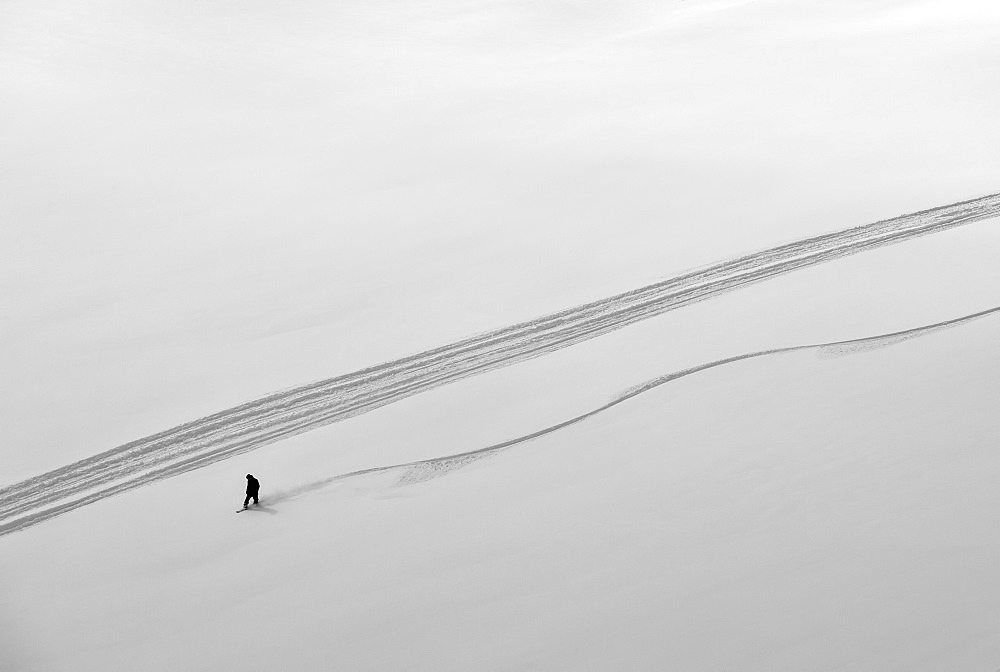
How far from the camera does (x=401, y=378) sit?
10.7 m

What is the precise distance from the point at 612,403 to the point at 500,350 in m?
1.79

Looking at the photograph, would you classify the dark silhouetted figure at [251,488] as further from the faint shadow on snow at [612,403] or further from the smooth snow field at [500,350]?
the faint shadow on snow at [612,403]

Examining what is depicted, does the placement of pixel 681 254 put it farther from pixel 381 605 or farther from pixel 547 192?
pixel 381 605

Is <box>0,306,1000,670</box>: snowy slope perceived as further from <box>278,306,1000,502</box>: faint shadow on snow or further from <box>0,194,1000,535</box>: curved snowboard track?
<box>0,194,1000,535</box>: curved snowboard track

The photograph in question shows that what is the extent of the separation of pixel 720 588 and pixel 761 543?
2.20 ft

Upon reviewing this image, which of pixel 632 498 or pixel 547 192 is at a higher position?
pixel 547 192

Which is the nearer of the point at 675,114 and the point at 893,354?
the point at 893,354

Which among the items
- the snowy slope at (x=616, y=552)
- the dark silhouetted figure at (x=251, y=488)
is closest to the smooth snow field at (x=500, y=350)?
the snowy slope at (x=616, y=552)

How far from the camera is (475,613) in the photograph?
734 cm

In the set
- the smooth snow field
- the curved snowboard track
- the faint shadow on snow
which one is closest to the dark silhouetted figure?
the smooth snow field

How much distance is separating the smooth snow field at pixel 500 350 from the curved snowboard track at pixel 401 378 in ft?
0.17

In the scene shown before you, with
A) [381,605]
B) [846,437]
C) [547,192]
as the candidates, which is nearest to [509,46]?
[547,192]

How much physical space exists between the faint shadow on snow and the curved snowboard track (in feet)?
3.63

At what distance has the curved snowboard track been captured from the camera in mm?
9438
